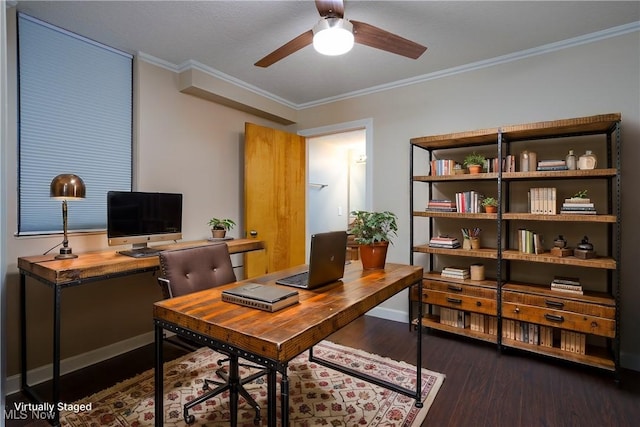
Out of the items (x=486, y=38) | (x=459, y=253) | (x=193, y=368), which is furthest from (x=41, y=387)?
(x=486, y=38)

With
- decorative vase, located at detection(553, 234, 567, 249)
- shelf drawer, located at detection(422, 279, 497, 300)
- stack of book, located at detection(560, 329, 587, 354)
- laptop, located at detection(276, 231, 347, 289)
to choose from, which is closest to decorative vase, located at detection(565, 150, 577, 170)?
decorative vase, located at detection(553, 234, 567, 249)

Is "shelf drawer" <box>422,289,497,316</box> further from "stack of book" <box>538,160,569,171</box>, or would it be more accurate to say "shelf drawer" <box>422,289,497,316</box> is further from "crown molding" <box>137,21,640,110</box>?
"crown molding" <box>137,21,640,110</box>

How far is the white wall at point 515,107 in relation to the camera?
253cm

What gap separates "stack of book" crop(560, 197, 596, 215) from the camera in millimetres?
2439

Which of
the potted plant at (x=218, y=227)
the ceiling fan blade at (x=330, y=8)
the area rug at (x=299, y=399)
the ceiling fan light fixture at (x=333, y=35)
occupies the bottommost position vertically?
the area rug at (x=299, y=399)

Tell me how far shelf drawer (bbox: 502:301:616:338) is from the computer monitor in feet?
9.06

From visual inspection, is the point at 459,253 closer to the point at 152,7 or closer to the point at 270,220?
the point at 270,220

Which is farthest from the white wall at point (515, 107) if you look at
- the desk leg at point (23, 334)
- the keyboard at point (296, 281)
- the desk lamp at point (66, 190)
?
the desk leg at point (23, 334)

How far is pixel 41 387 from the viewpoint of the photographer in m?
2.30

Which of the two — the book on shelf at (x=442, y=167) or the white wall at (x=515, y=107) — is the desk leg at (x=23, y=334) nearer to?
the white wall at (x=515, y=107)

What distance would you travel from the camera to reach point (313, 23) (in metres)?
2.44

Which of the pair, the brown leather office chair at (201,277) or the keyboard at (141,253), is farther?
the keyboard at (141,253)

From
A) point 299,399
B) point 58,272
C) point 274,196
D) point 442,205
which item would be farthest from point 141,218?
point 442,205

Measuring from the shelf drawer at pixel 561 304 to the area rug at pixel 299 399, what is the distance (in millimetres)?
876
